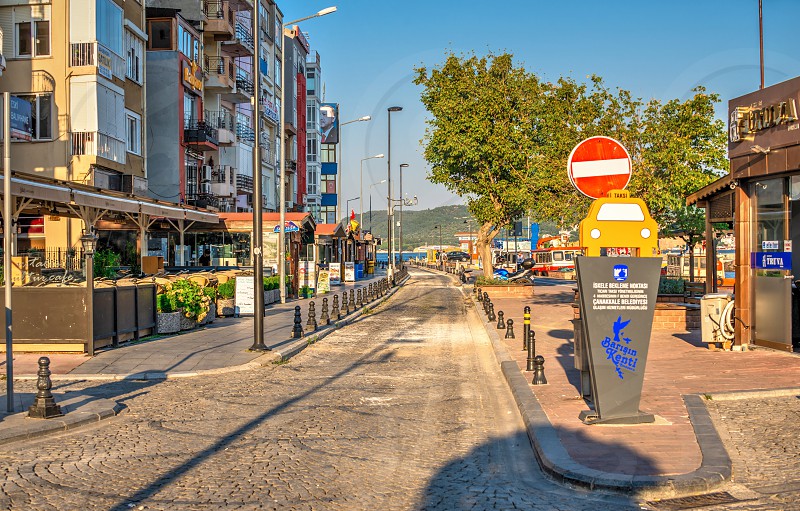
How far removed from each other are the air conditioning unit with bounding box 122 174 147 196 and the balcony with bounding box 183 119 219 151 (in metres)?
7.38

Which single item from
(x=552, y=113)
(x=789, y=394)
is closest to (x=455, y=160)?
(x=552, y=113)

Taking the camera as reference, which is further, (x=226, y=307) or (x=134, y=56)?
(x=134, y=56)

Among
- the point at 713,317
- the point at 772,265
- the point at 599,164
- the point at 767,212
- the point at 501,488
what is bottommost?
the point at 501,488

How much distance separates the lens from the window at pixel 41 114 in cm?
3083

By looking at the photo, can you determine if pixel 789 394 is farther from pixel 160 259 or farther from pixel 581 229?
pixel 160 259

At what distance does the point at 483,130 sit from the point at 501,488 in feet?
114

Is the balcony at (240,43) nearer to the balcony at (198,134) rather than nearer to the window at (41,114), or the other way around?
the balcony at (198,134)

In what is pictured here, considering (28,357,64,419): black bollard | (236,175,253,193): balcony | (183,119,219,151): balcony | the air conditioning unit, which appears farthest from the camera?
(236,175,253,193): balcony

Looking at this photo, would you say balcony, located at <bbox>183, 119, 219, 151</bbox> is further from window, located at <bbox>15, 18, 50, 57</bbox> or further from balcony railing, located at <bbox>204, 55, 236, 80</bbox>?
window, located at <bbox>15, 18, 50, 57</bbox>

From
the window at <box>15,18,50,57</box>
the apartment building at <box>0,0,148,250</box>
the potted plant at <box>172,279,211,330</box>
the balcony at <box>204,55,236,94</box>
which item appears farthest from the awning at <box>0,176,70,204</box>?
the balcony at <box>204,55,236,94</box>

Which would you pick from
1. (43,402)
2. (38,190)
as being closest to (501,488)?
(43,402)

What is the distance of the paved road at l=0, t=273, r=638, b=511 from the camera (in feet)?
22.2

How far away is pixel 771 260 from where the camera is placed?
15180 mm

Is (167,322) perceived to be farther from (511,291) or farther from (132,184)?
(511,291)
